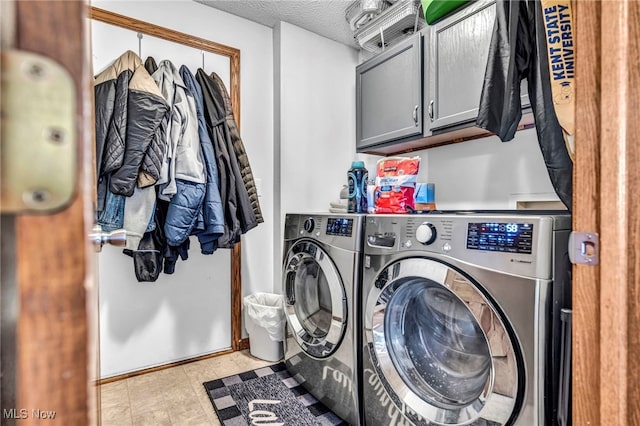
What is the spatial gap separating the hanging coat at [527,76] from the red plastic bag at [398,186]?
579 millimetres

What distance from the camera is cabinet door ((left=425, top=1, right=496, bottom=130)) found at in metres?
1.46

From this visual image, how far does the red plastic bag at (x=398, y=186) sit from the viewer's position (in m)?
1.54

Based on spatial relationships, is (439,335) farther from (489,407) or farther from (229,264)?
(229,264)

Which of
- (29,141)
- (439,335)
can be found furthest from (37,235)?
(439,335)

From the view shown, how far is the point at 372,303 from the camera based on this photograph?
1.26m

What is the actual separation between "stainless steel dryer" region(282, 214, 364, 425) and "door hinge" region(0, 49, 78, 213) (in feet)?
3.98

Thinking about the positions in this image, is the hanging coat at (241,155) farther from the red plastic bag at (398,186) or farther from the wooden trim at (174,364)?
the wooden trim at (174,364)

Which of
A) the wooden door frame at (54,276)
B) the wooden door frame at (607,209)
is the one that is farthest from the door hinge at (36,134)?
the wooden door frame at (607,209)

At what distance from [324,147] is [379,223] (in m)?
1.25

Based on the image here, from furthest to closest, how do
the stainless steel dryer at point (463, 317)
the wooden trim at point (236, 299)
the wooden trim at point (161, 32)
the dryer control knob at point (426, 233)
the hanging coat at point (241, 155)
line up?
1. the wooden trim at point (236, 299)
2. the hanging coat at point (241, 155)
3. the wooden trim at point (161, 32)
4. the dryer control knob at point (426, 233)
5. the stainless steel dryer at point (463, 317)

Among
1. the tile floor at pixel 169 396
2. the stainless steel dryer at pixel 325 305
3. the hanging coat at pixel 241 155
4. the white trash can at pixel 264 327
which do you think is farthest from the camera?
the white trash can at pixel 264 327

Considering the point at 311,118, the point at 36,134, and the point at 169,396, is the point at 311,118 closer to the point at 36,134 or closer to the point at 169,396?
the point at 169,396

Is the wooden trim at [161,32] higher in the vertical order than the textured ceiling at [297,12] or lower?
lower

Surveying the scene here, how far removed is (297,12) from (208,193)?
134 centimetres
